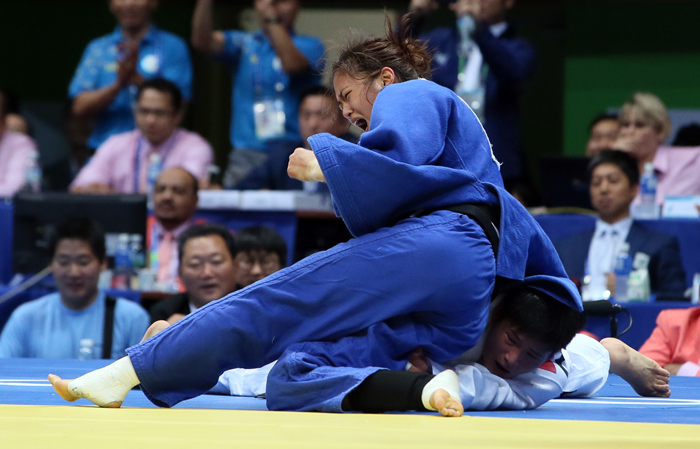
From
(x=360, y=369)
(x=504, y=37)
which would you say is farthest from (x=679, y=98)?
(x=360, y=369)

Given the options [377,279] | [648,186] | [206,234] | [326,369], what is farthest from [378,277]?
[648,186]

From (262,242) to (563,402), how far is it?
216 centimetres

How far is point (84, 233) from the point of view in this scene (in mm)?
4328

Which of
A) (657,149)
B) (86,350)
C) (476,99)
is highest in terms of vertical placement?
(476,99)

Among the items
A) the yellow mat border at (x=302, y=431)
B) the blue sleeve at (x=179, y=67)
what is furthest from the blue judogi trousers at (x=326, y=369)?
the blue sleeve at (x=179, y=67)

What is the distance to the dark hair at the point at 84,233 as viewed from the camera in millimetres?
4312

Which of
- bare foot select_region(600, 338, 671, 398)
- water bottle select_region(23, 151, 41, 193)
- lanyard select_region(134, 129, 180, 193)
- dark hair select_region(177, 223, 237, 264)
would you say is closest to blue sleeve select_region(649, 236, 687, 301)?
bare foot select_region(600, 338, 671, 398)

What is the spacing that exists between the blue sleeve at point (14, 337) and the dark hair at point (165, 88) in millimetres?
1814

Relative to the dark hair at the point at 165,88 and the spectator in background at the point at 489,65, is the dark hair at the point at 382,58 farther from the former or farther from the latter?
the dark hair at the point at 165,88

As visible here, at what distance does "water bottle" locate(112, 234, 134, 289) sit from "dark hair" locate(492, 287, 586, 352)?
2.83 metres

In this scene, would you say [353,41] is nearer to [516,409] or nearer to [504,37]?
[516,409]

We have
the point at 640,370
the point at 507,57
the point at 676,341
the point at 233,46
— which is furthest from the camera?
the point at 233,46

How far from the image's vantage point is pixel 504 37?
5219 mm

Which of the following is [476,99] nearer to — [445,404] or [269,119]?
[269,119]
